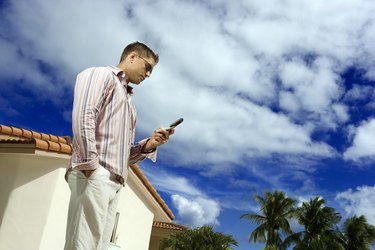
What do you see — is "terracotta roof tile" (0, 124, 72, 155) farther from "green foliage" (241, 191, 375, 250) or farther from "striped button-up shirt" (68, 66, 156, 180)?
"green foliage" (241, 191, 375, 250)

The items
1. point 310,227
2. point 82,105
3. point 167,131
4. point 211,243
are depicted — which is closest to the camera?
point 82,105

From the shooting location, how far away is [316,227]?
43.5 m

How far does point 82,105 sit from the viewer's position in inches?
96.0

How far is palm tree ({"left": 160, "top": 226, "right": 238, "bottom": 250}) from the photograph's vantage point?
17.4 meters

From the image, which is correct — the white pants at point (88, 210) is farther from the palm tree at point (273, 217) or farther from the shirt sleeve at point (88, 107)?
the palm tree at point (273, 217)

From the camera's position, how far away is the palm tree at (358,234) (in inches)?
1588

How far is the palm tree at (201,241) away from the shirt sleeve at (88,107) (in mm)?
15889

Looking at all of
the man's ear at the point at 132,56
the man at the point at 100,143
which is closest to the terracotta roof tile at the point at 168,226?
the man at the point at 100,143

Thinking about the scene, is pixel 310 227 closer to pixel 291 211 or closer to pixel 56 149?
pixel 291 211

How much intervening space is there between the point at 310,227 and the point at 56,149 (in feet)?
131

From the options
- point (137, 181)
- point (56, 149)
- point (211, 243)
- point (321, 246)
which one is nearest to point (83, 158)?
point (56, 149)

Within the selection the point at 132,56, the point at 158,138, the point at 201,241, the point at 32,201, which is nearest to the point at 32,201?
the point at 32,201

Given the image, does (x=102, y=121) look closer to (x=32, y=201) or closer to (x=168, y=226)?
(x=32, y=201)

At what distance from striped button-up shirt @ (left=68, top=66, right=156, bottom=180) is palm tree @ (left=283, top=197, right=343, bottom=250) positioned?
133 feet
